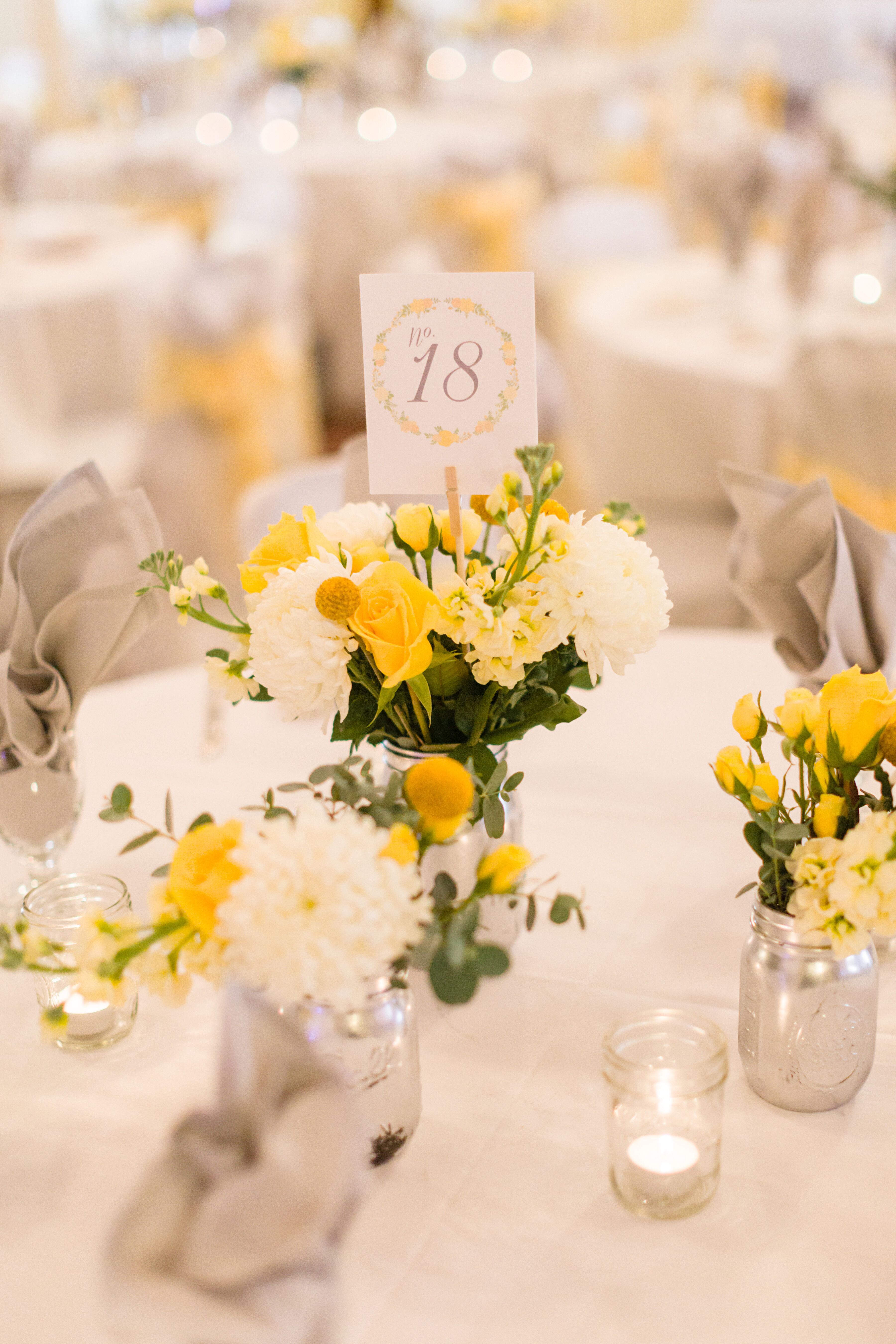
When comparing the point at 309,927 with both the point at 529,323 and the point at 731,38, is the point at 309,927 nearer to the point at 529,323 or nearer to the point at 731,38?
the point at 529,323

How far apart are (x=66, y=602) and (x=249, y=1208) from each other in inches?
22.6

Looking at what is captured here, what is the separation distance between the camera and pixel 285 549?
851mm

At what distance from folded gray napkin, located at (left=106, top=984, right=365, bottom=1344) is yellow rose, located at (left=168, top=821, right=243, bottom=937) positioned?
0.09 m

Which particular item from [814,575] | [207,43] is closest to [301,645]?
[814,575]

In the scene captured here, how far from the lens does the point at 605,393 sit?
2.76 m

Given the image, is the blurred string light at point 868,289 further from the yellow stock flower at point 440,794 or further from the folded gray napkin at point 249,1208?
the folded gray napkin at point 249,1208

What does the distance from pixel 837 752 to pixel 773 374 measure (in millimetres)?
1894

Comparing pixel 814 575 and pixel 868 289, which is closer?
pixel 814 575

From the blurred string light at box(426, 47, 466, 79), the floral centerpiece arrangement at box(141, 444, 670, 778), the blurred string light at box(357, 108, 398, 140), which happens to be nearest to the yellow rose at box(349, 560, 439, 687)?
the floral centerpiece arrangement at box(141, 444, 670, 778)

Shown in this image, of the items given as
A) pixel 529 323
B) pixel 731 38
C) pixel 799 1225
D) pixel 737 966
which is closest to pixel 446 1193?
pixel 799 1225

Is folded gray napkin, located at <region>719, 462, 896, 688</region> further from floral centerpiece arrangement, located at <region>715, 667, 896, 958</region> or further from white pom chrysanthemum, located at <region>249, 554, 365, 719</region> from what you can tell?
white pom chrysanthemum, located at <region>249, 554, 365, 719</region>

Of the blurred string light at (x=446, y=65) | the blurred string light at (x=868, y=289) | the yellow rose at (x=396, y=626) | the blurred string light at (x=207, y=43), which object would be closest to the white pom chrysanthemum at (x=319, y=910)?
the yellow rose at (x=396, y=626)

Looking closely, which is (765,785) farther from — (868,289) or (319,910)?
(868,289)

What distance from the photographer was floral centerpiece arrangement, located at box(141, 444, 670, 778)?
763mm
